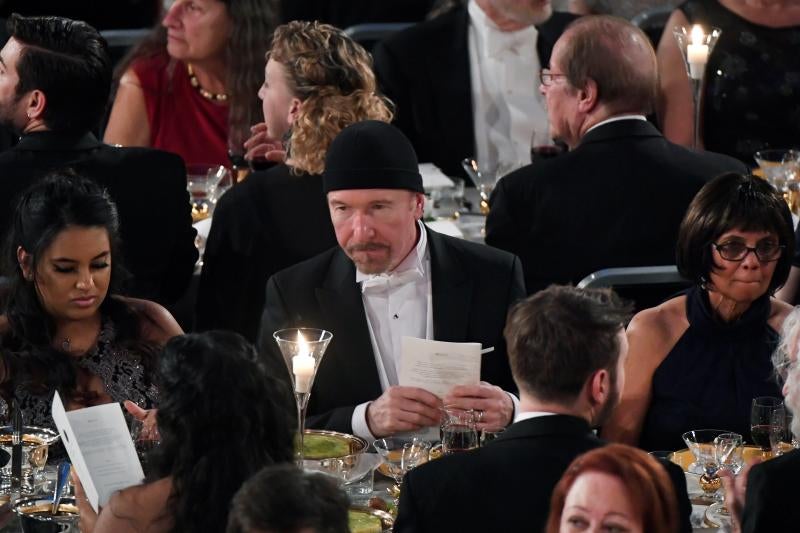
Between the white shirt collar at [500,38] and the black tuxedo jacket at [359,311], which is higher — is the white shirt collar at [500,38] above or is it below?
above

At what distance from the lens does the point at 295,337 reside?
14.9 ft

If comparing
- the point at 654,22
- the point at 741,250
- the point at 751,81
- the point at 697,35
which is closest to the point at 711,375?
the point at 741,250

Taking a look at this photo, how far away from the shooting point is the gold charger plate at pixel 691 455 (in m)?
4.70

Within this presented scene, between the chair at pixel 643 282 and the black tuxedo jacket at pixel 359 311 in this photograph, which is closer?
the black tuxedo jacket at pixel 359 311

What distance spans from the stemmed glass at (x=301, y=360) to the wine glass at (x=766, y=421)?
48.0 inches

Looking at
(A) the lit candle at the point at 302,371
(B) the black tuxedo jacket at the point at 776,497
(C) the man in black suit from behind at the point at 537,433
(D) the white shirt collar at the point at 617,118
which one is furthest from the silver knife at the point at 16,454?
(D) the white shirt collar at the point at 617,118

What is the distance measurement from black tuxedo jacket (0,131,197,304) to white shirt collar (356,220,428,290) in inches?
45.5

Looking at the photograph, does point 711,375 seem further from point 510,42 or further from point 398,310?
point 510,42

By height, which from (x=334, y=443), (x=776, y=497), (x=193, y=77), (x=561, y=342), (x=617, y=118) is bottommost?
(x=334, y=443)

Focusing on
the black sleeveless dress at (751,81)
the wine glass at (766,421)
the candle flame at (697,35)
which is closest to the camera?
the wine glass at (766,421)

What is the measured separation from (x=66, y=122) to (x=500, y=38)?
270 cm

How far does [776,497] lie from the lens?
3.69 metres

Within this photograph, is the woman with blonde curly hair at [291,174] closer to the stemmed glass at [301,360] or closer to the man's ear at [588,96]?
the man's ear at [588,96]

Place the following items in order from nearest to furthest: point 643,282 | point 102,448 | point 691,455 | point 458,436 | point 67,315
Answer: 1. point 102,448
2. point 458,436
3. point 691,455
4. point 67,315
5. point 643,282
